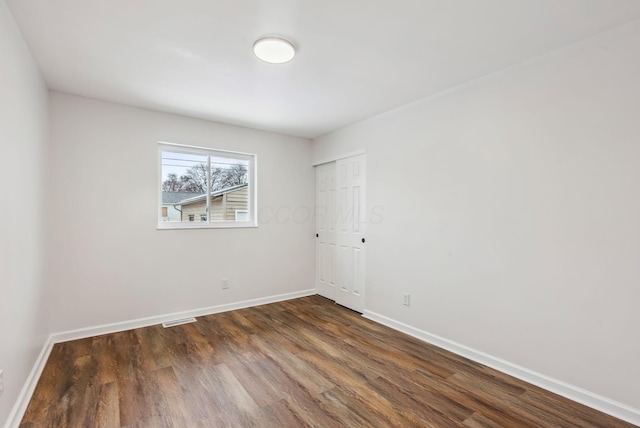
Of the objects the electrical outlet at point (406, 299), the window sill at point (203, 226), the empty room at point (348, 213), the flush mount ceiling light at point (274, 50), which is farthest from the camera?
the window sill at point (203, 226)

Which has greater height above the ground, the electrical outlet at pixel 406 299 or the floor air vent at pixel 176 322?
the electrical outlet at pixel 406 299

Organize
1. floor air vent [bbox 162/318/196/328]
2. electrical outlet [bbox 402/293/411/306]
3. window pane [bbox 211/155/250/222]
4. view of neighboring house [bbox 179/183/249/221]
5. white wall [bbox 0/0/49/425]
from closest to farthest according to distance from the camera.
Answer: white wall [bbox 0/0/49/425]
electrical outlet [bbox 402/293/411/306]
floor air vent [bbox 162/318/196/328]
view of neighboring house [bbox 179/183/249/221]
window pane [bbox 211/155/250/222]

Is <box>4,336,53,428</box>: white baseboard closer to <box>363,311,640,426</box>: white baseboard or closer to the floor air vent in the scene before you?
the floor air vent

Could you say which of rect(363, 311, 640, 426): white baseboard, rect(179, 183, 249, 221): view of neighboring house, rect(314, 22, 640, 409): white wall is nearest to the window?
rect(179, 183, 249, 221): view of neighboring house

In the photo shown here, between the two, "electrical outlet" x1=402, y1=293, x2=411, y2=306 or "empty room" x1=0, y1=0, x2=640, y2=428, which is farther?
"electrical outlet" x1=402, y1=293, x2=411, y2=306

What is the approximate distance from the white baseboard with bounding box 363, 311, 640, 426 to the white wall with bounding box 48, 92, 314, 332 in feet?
7.51

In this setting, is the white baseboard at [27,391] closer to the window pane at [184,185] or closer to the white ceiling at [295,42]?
the window pane at [184,185]

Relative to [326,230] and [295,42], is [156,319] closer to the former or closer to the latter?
[326,230]

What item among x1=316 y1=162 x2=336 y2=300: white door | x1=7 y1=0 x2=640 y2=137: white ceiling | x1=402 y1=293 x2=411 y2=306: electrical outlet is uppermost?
x1=7 y1=0 x2=640 y2=137: white ceiling

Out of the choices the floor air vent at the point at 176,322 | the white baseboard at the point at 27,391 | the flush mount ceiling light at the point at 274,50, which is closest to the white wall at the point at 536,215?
the flush mount ceiling light at the point at 274,50

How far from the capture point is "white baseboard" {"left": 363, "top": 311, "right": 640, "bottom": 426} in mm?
1870

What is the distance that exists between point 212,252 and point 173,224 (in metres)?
0.58

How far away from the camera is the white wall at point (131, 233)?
2.98m

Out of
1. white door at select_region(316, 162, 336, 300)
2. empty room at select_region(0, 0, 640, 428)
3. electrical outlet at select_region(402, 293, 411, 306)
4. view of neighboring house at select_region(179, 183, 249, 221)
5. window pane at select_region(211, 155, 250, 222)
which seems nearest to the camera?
empty room at select_region(0, 0, 640, 428)
